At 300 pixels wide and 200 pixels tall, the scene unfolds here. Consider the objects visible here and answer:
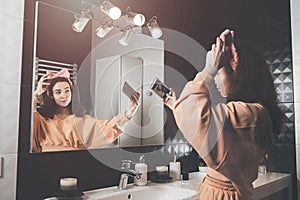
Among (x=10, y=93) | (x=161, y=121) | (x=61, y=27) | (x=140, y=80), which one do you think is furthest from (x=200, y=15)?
(x=10, y=93)

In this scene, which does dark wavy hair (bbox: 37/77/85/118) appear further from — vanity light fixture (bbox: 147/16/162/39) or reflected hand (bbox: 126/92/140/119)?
vanity light fixture (bbox: 147/16/162/39)

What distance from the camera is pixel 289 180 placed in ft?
3.97

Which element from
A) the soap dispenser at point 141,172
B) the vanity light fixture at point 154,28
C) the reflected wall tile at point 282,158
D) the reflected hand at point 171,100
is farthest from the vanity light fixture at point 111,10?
the reflected wall tile at point 282,158

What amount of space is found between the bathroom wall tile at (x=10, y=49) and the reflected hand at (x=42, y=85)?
74mm

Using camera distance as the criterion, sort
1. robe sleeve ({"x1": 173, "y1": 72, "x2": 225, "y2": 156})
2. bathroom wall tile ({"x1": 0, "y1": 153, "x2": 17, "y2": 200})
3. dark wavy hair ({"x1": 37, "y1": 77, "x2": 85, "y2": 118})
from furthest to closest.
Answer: robe sleeve ({"x1": 173, "y1": 72, "x2": 225, "y2": 156})
dark wavy hair ({"x1": 37, "y1": 77, "x2": 85, "y2": 118})
bathroom wall tile ({"x1": 0, "y1": 153, "x2": 17, "y2": 200})

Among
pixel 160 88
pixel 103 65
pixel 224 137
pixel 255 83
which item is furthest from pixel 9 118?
pixel 255 83

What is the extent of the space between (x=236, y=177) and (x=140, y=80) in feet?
2.05

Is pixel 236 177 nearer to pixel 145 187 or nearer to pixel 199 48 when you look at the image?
pixel 145 187

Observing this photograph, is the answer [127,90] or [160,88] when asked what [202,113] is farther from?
[127,90]

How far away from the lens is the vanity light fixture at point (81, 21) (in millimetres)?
1203

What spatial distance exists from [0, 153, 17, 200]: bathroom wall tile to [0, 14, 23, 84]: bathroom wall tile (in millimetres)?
284

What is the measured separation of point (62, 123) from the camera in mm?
1168

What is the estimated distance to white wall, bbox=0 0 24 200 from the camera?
3.33 feet

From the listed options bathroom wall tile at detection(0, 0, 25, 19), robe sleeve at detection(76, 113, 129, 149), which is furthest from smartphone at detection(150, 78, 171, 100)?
bathroom wall tile at detection(0, 0, 25, 19)
